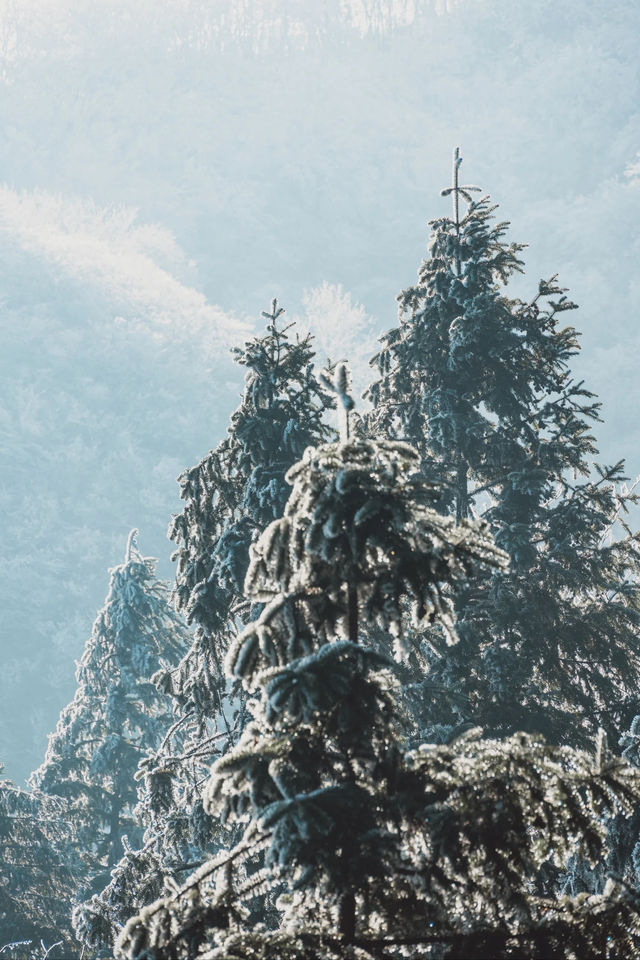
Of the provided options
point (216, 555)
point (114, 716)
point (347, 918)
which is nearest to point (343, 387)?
point (347, 918)

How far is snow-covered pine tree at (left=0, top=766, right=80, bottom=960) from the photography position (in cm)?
1691

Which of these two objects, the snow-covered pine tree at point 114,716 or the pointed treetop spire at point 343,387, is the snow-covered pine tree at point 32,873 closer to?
the snow-covered pine tree at point 114,716

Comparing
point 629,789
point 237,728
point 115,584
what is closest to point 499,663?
point 237,728

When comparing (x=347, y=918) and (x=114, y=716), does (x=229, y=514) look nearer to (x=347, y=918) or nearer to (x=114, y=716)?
(x=347, y=918)

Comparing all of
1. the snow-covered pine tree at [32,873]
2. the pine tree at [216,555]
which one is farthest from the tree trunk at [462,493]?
the snow-covered pine tree at [32,873]

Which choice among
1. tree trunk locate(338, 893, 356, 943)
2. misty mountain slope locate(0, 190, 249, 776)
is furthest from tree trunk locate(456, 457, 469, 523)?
misty mountain slope locate(0, 190, 249, 776)

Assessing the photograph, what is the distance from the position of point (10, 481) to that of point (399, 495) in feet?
400

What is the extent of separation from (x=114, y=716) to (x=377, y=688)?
20.4 meters

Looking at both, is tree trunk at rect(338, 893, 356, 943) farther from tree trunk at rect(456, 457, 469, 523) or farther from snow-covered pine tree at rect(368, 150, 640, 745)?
tree trunk at rect(456, 457, 469, 523)

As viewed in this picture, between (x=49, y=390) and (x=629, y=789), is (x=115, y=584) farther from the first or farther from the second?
(x=49, y=390)

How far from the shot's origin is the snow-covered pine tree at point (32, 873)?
16.9 meters

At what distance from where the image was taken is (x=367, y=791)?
148 inches

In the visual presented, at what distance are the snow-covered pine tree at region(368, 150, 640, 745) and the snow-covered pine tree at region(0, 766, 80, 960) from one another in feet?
34.7

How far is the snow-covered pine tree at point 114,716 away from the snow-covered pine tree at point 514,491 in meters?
10.7
